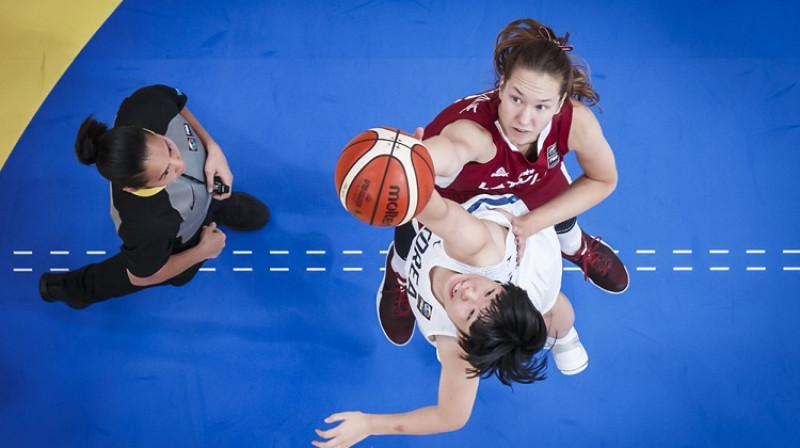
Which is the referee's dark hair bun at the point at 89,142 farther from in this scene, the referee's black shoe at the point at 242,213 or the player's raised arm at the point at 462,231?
the player's raised arm at the point at 462,231

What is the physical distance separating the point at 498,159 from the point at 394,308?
1157 millimetres

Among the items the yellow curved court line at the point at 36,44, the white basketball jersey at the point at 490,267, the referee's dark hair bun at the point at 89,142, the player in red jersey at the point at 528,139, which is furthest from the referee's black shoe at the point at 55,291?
the white basketball jersey at the point at 490,267

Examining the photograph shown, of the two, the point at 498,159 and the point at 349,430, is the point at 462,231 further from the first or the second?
the point at 349,430

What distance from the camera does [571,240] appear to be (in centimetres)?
299

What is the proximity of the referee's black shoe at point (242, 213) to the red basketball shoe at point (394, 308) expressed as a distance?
0.77 m

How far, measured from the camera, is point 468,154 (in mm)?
2236

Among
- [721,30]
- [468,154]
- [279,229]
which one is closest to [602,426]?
[468,154]

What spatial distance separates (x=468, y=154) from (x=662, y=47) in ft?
6.93

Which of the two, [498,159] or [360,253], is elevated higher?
[498,159]

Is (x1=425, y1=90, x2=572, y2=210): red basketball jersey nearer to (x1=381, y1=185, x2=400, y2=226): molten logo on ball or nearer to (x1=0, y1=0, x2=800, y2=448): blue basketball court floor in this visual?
(x1=381, y1=185, x2=400, y2=226): molten logo on ball

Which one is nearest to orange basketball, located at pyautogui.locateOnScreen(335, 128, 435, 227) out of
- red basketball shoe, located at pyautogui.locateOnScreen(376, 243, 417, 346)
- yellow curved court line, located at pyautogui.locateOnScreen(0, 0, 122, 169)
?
red basketball shoe, located at pyautogui.locateOnScreen(376, 243, 417, 346)

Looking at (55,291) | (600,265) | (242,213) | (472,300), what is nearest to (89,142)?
(242,213)

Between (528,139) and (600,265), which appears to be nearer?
(528,139)

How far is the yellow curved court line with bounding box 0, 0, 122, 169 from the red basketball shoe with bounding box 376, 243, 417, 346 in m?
2.39
